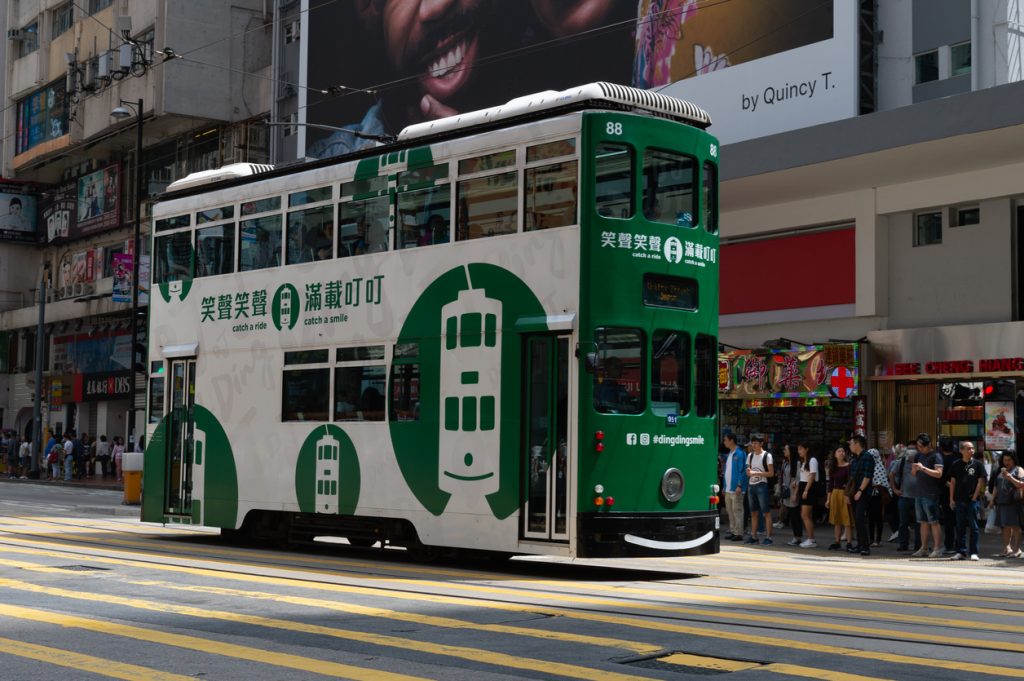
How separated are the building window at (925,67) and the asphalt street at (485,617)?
36.4ft

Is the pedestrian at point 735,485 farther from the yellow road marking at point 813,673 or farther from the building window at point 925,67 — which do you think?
the yellow road marking at point 813,673

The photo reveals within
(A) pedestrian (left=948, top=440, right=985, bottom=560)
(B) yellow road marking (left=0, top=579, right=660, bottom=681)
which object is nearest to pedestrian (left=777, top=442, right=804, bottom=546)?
(A) pedestrian (left=948, top=440, right=985, bottom=560)

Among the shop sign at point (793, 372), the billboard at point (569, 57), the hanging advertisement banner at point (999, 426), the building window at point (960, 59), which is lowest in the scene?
the hanging advertisement banner at point (999, 426)

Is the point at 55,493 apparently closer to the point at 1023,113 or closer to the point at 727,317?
the point at 727,317

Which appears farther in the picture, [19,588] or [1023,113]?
[1023,113]

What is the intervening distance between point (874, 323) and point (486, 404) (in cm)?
1329

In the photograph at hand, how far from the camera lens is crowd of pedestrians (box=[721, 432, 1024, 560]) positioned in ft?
60.0

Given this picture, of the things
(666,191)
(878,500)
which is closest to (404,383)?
(666,191)

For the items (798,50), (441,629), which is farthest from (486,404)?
(798,50)

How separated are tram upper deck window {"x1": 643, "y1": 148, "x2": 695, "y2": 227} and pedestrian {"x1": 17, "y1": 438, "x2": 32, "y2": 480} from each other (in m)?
42.3

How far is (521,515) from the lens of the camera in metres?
13.3

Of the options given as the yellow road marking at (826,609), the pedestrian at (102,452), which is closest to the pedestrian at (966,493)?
the yellow road marking at (826,609)

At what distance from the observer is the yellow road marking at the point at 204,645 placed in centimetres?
768

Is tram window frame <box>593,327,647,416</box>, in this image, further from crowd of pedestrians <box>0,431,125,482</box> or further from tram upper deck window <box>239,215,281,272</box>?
crowd of pedestrians <box>0,431,125,482</box>
